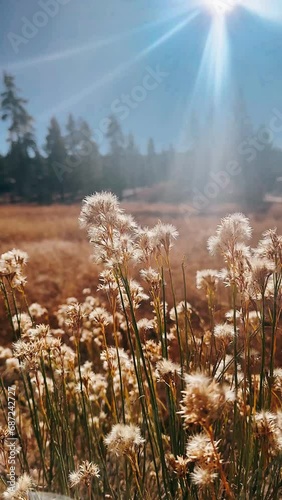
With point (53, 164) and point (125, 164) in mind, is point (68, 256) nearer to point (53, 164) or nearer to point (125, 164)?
point (53, 164)

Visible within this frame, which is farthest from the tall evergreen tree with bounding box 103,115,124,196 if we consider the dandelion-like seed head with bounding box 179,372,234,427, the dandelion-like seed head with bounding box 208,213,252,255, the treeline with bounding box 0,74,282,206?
the dandelion-like seed head with bounding box 179,372,234,427

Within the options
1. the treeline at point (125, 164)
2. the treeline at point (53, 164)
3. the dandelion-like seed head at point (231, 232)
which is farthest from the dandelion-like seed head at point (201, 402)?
the treeline at point (53, 164)

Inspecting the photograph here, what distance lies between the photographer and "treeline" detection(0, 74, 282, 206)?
20.0m

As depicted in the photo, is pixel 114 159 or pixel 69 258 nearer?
pixel 69 258

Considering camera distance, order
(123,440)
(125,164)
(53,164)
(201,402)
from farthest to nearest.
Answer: (125,164), (53,164), (123,440), (201,402)

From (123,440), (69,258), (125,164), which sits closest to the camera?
(123,440)

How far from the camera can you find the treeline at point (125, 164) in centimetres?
2003

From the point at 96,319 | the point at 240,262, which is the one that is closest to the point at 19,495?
the point at 96,319

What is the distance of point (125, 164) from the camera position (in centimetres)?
3047

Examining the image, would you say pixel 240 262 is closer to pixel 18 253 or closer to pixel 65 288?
pixel 18 253

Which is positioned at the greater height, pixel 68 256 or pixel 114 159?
pixel 114 159

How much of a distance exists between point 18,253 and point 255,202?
1854cm

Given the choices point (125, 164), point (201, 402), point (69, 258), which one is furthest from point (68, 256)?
point (125, 164)

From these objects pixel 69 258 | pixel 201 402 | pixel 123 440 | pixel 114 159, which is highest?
pixel 114 159
